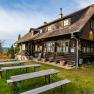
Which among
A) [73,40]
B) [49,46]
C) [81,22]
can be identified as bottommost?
[49,46]

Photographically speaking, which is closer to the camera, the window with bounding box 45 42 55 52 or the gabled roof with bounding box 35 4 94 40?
the gabled roof with bounding box 35 4 94 40

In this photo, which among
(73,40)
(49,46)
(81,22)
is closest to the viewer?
(73,40)

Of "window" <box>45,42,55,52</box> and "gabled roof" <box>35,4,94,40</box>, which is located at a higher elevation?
"gabled roof" <box>35,4,94,40</box>

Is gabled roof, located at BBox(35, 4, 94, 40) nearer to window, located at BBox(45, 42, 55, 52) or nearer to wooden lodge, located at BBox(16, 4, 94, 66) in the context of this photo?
wooden lodge, located at BBox(16, 4, 94, 66)

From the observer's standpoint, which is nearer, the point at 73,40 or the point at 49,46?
the point at 73,40

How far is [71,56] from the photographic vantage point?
22.4 metres

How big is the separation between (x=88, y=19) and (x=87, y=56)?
3.98 meters

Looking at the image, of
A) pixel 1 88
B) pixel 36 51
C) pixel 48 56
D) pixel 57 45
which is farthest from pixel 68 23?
pixel 1 88

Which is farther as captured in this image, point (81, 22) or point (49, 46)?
point (49, 46)

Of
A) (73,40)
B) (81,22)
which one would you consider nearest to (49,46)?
(73,40)

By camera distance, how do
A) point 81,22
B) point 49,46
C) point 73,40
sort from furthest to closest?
point 49,46 < point 81,22 < point 73,40

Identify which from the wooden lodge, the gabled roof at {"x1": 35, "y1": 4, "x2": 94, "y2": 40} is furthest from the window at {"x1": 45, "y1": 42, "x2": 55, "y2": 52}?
the gabled roof at {"x1": 35, "y1": 4, "x2": 94, "y2": 40}

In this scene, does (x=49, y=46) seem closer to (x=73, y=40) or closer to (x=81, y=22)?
(x=73, y=40)

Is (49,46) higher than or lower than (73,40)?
lower
